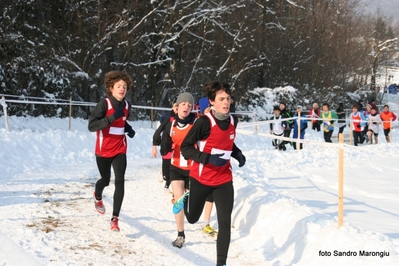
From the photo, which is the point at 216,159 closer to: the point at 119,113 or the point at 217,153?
the point at 217,153

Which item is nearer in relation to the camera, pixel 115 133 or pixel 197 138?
pixel 197 138

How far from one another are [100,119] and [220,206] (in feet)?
6.42

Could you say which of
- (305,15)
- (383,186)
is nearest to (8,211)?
(383,186)

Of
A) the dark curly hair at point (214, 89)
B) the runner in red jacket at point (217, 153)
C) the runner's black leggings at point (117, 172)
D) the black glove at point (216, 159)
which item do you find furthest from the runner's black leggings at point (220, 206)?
the runner's black leggings at point (117, 172)

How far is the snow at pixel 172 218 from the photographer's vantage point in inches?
195

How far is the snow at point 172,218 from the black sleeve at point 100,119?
49.9 inches

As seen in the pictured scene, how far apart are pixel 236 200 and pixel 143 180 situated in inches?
121

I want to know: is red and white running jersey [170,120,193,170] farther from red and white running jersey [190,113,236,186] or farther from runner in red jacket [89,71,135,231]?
red and white running jersey [190,113,236,186]

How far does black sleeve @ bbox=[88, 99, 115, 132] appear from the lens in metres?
5.64

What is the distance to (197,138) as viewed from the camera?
4.62 metres

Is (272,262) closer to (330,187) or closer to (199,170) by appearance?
(199,170)

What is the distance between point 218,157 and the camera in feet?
15.1

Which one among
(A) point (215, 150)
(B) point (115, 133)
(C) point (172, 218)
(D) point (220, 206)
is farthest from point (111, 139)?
(D) point (220, 206)

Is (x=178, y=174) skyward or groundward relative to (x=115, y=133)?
groundward
